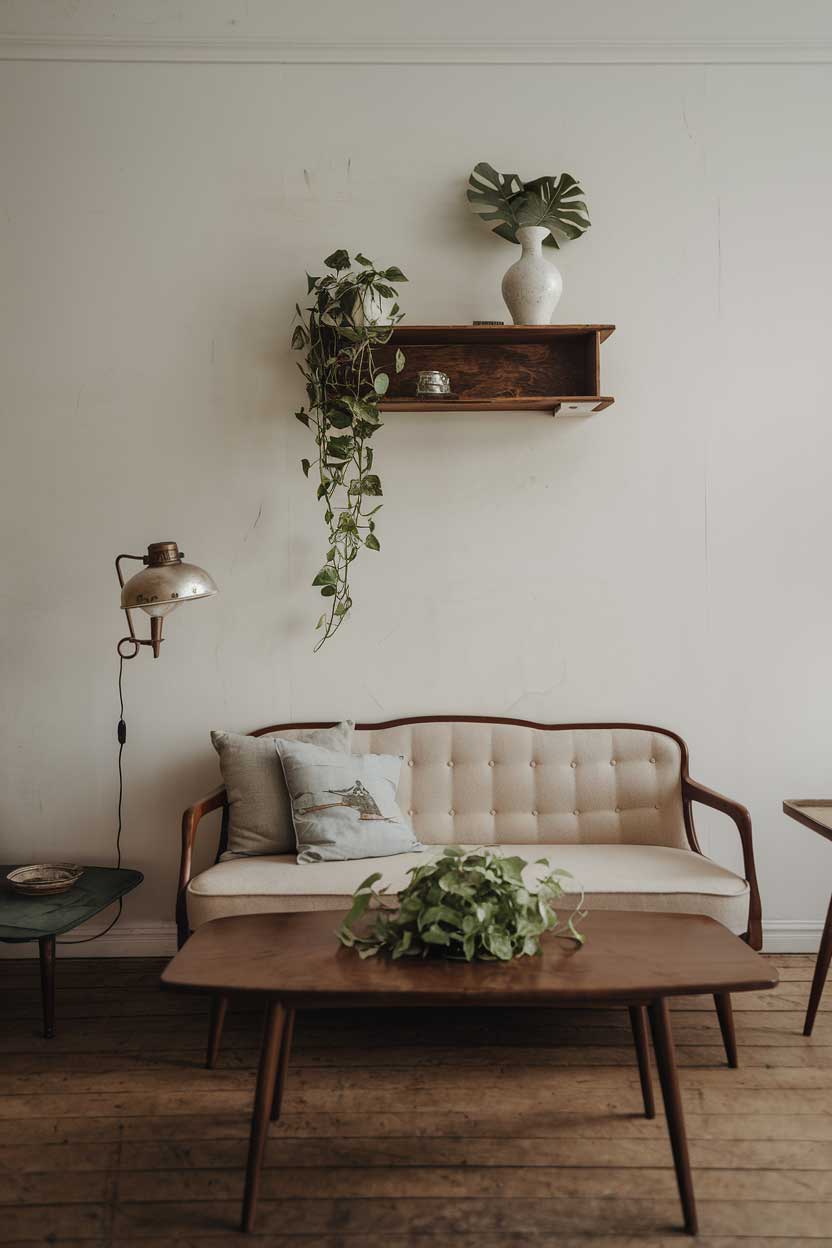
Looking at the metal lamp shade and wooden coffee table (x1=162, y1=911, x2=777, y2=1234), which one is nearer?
wooden coffee table (x1=162, y1=911, x2=777, y2=1234)

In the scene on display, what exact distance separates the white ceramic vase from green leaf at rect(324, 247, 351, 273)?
588 millimetres

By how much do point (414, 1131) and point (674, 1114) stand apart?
26.7 inches

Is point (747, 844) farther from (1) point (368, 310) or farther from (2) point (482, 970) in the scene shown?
(1) point (368, 310)

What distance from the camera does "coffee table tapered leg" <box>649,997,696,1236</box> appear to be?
1.84 metres

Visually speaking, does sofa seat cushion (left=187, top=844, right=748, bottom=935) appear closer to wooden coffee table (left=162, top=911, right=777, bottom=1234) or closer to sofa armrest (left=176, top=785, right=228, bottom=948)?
sofa armrest (left=176, top=785, right=228, bottom=948)

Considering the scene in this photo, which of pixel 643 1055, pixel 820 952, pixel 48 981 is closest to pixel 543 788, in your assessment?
pixel 820 952

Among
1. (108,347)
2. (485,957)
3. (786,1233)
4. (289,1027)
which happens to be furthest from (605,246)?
(786,1233)

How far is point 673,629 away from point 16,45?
334cm

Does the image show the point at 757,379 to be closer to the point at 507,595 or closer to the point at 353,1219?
the point at 507,595

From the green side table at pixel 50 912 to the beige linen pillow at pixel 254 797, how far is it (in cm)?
41

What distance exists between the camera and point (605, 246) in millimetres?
3359


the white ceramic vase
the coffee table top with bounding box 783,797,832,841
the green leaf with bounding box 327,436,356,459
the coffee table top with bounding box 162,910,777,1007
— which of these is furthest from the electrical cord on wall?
the coffee table top with bounding box 783,797,832,841

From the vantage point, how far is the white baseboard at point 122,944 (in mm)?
3330

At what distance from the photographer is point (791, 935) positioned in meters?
3.33
